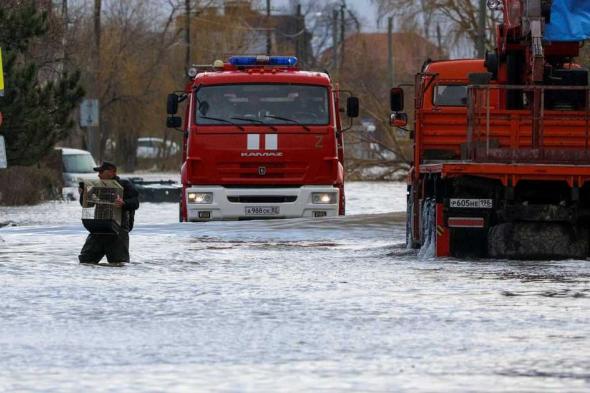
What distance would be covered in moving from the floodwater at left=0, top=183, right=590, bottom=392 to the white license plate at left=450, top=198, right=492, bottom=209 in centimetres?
63

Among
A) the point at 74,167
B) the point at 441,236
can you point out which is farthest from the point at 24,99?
the point at 441,236

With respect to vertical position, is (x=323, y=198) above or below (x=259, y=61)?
below

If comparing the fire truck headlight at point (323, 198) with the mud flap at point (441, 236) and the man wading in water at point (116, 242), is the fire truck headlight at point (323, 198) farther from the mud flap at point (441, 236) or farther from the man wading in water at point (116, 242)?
the man wading in water at point (116, 242)

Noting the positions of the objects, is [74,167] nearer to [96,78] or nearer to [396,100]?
[96,78]

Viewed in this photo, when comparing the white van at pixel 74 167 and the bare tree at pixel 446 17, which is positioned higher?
the bare tree at pixel 446 17

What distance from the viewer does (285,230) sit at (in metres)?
26.9

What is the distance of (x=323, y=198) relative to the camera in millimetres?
28000

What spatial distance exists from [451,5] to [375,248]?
35014 millimetres

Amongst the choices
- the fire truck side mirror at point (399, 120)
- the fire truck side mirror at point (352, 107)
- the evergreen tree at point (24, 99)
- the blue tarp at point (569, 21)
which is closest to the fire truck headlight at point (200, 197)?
the fire truck side mirror at point (352, 107)

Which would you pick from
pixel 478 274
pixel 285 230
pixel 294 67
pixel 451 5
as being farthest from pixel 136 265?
pixel 451 5

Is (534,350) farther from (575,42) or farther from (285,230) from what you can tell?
(285,230)

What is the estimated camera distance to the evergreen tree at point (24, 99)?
3709 centimetres

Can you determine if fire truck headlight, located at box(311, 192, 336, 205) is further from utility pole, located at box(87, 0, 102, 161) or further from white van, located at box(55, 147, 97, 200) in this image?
utility pole, located at box(87, 0, 102, 161)

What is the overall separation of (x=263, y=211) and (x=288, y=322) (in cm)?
1457
